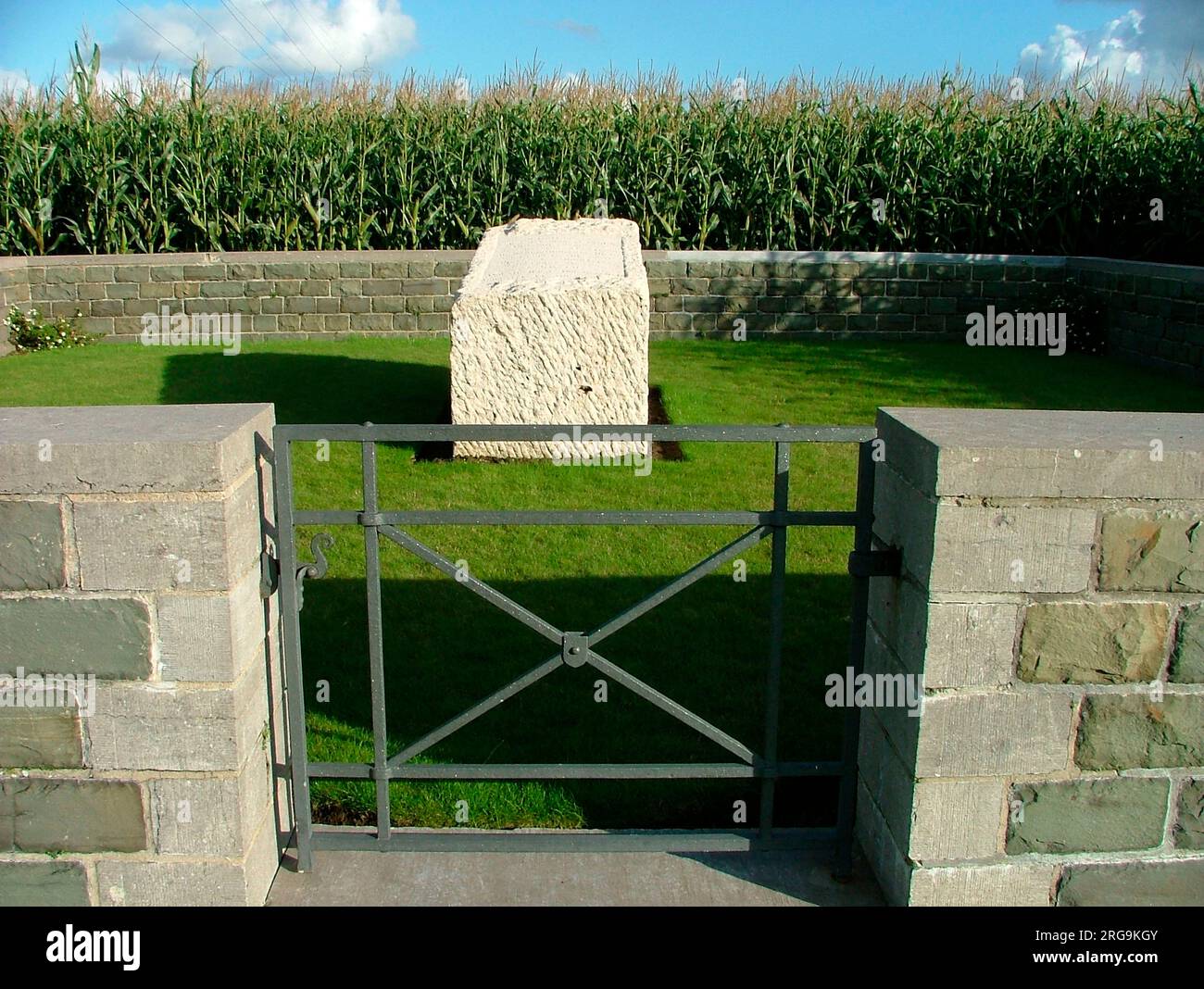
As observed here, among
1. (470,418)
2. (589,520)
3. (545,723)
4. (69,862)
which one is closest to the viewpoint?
(69,862)

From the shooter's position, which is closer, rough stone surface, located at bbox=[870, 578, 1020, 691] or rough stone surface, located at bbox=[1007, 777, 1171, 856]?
rough stone surface, located at bbox=[870, 578, 1020, 691]

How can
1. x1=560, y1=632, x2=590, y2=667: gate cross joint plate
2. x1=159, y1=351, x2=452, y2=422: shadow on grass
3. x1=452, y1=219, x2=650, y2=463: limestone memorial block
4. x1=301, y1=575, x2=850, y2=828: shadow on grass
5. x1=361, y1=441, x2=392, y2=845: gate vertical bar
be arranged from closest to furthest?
x1=361, y1=441, x2=392, y2=845: gate vertical bar, x1=560, y1=632, x2=590, y2=667: gate cross joint plate, x1=301, y1=575, x2=850, y2=828: shadow on grass, x1=452, y1=219, x2=650, y2=463: limestone memorial block, x1=159, y1=351, x2=452, y2=422: shadow on grass

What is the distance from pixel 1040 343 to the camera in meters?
11.8

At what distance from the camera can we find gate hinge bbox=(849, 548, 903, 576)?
111 inches

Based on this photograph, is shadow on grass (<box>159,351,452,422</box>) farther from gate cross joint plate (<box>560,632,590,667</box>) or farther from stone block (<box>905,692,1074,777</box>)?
stone block (<box>905,692,1074,777</box>)

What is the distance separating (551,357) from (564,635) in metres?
4.27

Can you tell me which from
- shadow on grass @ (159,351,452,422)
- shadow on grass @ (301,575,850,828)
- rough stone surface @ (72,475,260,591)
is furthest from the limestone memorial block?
rough stone surface @ (72,475,260,591)

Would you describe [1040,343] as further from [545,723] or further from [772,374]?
[545,723]

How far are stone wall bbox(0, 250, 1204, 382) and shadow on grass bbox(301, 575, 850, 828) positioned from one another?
23.8ft

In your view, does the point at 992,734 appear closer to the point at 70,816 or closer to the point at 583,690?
the point at 583,690

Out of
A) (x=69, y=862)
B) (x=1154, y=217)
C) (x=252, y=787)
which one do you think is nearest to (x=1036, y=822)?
(x=252, y=787)

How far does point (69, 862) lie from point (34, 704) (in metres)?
0.42

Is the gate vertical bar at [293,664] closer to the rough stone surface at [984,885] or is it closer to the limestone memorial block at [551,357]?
the rough stone surface at [984,885]

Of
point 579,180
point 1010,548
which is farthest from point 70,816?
point 579,180
